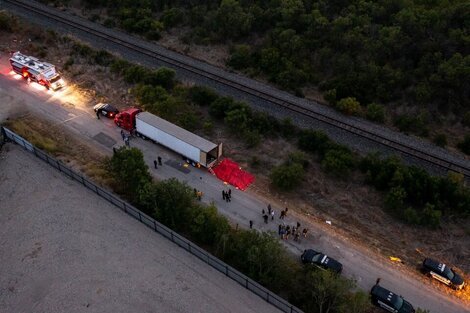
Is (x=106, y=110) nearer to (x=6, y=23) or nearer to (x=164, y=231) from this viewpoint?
(x=164, y=231)

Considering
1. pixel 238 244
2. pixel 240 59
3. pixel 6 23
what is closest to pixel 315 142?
pixel 238 244

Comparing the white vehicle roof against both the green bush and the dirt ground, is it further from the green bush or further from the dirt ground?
the dirt ground

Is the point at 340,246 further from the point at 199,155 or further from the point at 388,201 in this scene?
the point at 199,155

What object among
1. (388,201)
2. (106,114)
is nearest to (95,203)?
(106,114)

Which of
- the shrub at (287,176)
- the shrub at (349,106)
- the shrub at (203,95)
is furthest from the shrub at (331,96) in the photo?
the shrub at (287,176)

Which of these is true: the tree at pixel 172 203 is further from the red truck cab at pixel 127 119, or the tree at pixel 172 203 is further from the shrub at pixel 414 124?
the shrub at pixel 414 124
